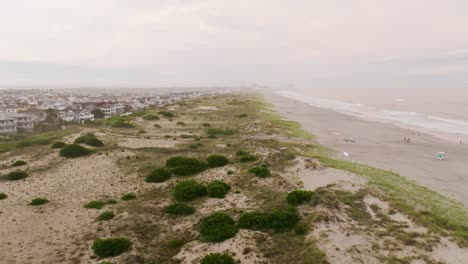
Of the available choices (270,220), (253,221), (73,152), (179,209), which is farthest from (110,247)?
(73,152)

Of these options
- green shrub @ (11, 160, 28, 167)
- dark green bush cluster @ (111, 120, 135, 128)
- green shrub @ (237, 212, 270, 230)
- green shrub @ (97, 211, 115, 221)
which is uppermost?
dark green bush cluster @ (111, 120, 135, 128)

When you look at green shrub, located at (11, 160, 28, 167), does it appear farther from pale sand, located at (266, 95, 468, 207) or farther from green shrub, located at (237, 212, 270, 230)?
pale sand, located at (266, 95, 468, 207)

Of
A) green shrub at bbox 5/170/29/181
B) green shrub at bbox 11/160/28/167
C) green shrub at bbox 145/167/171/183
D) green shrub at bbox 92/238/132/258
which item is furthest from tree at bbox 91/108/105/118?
green shrub at bbox 92/238/132/258

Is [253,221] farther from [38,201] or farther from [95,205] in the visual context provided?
[38,201]

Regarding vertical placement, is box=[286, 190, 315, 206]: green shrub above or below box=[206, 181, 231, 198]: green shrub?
above

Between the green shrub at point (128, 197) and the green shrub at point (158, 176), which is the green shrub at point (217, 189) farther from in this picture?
the green shrub at point (128, 197)

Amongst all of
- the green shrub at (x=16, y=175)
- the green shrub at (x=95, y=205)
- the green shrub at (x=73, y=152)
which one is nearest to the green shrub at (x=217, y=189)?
the green shrub at (x=95, y=205)

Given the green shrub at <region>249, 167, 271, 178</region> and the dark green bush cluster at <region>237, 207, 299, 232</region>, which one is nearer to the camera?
the dark green bush cluster at <region>237, 207, 299, 232</region>
